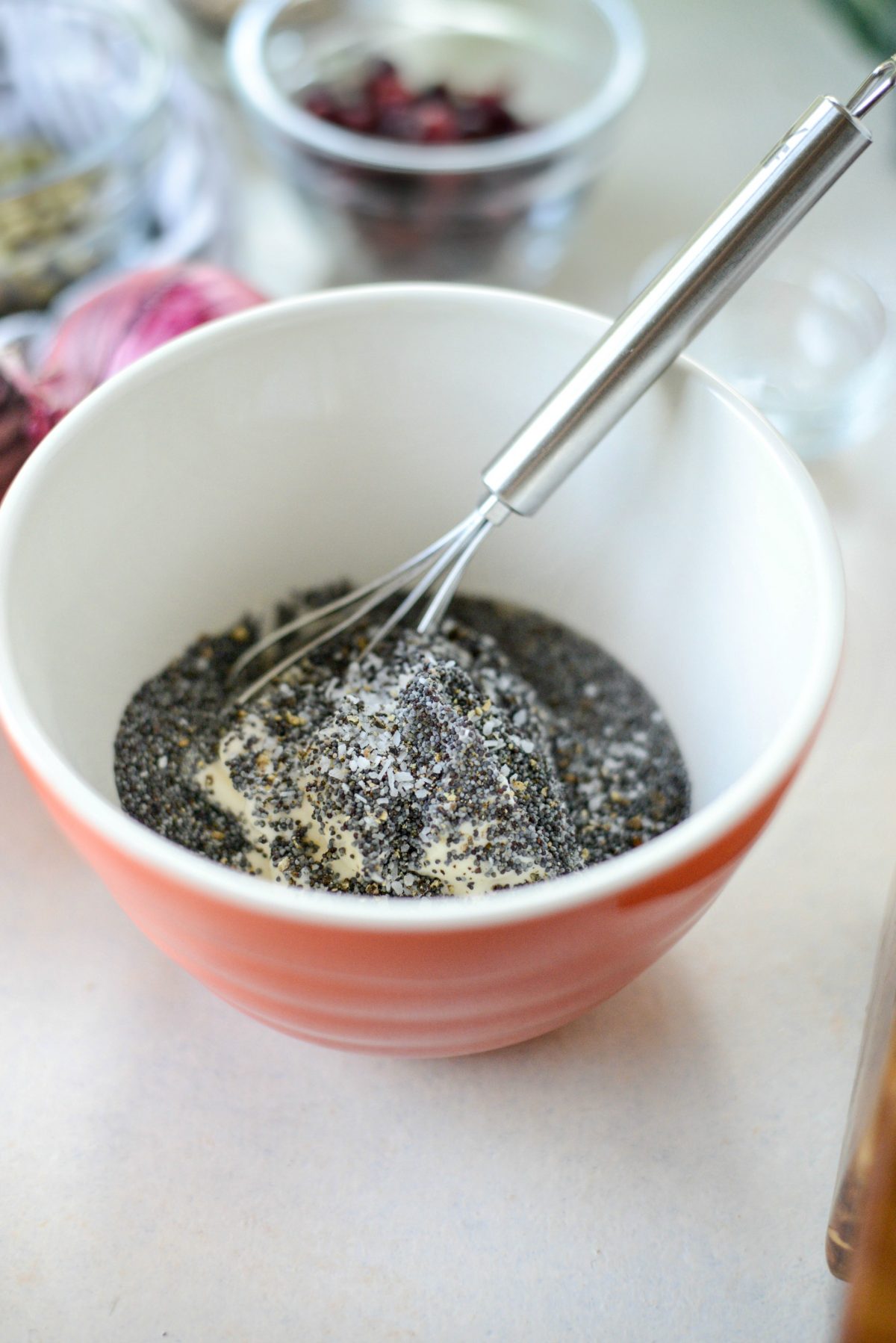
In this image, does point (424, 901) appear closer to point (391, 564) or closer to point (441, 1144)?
point (441, 1144)

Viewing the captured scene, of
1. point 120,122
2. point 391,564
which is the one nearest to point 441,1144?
point 391,564

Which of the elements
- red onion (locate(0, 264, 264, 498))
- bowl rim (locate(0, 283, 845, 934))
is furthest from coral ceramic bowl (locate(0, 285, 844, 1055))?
red onion (locate(0, 264, 264, 498))

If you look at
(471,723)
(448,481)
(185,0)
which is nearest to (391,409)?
(448,481)

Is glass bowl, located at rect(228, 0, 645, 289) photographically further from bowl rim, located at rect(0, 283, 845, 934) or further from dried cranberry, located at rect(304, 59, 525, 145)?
bowl rim, located at rect(0, 283, 845, 934)

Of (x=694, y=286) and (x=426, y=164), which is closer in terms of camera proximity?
(x=694, y=286)

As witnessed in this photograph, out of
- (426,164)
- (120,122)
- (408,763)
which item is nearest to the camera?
(408,763)

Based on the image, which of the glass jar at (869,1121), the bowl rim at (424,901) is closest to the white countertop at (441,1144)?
the glass jar at (869,1121)

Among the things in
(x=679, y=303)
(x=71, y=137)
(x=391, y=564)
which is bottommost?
(x=71, y=137)

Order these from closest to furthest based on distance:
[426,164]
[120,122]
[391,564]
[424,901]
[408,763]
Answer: [424,901]
[408,763]
[391,564]
[426,164]
[120,122]

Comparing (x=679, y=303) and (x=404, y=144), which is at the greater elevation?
(x=679, y=303)
